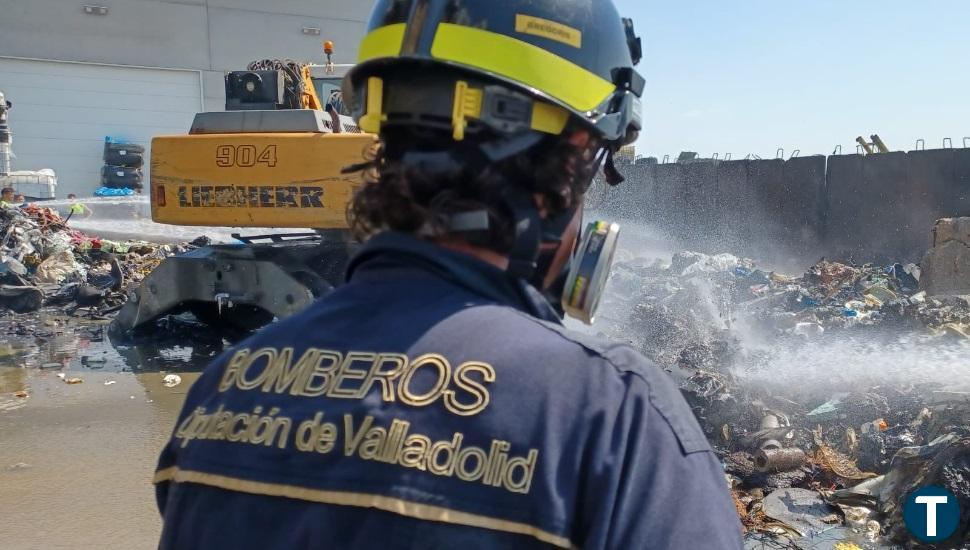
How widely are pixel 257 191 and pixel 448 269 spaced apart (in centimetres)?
588

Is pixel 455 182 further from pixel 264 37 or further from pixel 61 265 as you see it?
pixel 264 37

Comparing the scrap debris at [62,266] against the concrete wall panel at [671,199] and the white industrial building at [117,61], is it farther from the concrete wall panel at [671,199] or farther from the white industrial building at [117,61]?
the concrete wall panel at [671,199]

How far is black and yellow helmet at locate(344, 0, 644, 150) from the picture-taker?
4.01 feet

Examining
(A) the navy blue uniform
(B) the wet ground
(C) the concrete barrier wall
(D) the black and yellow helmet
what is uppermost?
(C) the concrete barrier wall

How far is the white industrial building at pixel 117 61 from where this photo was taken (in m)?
20.0

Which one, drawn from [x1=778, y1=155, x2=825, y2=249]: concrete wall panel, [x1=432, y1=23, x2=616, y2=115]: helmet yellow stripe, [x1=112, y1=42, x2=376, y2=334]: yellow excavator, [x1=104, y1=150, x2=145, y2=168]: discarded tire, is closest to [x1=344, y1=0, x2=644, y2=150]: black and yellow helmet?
[x1=432, y1=23, x2=616, y2=115]: helmet yellow stripe

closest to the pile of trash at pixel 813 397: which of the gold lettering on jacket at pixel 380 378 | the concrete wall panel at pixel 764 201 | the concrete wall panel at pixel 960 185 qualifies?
the concrete wall panel at pixel 960 185

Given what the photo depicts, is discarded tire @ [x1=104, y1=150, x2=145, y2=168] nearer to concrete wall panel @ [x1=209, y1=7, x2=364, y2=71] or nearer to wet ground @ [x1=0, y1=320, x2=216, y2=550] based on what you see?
concrete wall panel @ [x1=209, y1=7, x2=364, y2=71]

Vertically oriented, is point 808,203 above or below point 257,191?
above

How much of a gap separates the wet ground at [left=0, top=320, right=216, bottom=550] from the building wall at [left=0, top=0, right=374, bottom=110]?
47.7 ft

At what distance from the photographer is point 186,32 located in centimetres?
2150

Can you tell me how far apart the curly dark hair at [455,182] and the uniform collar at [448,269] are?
0.04m

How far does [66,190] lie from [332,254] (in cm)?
1578

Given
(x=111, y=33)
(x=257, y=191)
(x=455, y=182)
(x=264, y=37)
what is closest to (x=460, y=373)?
(x=455, y=182)
